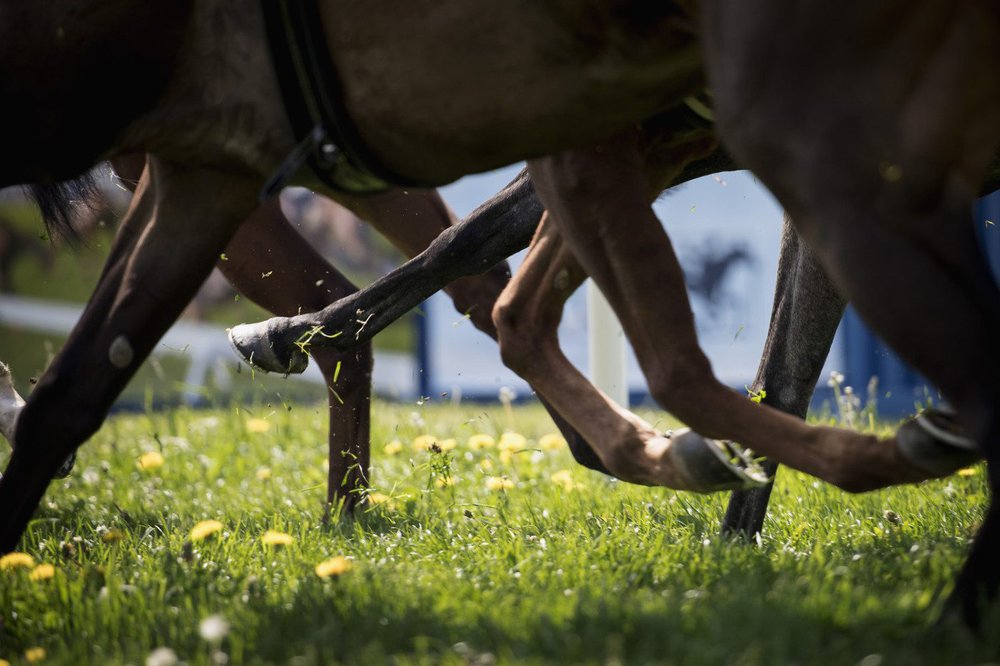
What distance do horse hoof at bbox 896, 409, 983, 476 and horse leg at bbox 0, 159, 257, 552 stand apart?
1330 millimetres

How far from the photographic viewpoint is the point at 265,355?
10.2 ft

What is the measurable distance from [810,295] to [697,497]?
0.78 metres

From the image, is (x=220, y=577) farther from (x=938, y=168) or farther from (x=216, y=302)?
(x=216, y=302)

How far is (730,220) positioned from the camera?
23.6 feet

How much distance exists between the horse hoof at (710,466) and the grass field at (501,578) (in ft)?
0.56

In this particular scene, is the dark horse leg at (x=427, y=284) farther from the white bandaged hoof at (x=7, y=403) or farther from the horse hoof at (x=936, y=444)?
the horse hoof at (x=936, y=444)

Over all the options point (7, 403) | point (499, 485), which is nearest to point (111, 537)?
point (7, 403)

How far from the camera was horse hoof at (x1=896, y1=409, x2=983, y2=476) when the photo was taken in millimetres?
1841

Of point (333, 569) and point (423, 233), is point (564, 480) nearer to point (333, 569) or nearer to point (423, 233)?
point (423, 233)

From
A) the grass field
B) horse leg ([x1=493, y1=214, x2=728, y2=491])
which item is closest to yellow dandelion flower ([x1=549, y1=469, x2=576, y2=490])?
the grass field

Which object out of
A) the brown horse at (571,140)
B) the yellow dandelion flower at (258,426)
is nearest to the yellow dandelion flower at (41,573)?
the brown horse at (571,140)

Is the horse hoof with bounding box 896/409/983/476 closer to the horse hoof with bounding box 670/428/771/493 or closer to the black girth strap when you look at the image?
the horse hoof with bounding box 670/428/771/493

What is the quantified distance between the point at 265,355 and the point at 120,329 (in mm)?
846

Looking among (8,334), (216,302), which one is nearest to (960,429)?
(216,302)
